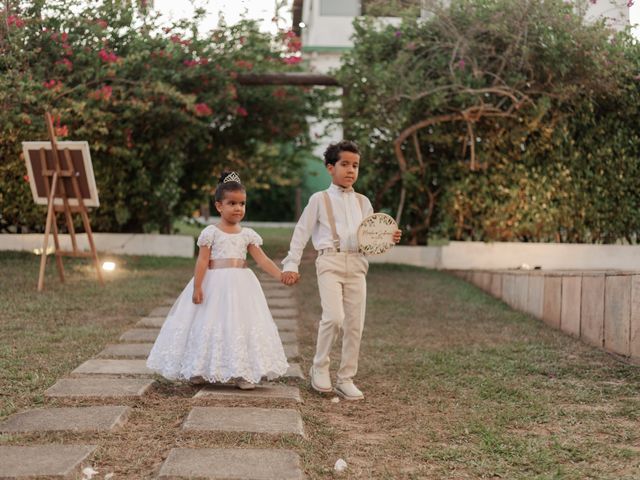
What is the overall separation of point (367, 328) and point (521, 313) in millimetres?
1710

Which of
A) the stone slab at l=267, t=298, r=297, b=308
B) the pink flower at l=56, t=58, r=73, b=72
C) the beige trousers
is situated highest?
the pink flower at l=56, t=58, r=73, b=72

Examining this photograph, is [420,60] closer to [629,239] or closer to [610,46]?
[610,46]

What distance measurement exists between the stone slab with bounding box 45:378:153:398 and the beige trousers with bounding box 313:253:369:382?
920mm

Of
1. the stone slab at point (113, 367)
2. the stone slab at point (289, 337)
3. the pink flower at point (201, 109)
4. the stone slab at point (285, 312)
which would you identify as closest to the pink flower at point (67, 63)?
the pink flower at point (201, 109)

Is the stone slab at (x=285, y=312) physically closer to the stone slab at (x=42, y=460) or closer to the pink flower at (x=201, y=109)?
the stone slab at (x=42, y=460)

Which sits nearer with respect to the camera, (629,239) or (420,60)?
(420,60)

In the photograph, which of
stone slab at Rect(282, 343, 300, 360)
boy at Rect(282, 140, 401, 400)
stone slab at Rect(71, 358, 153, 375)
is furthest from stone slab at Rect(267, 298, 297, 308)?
boy at Rect(282, 140, 401, 400)

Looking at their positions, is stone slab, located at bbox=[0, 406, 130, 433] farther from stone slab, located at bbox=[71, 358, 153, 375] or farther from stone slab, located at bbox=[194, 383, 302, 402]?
stone slab, located at bbox=[71, 358, 153, 375]

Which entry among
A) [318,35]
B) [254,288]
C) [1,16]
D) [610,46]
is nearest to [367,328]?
[254,288]

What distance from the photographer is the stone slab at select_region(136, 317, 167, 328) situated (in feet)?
19.6

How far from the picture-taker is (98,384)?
4027 millimetres

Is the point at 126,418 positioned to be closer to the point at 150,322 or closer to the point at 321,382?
the point at 321,382

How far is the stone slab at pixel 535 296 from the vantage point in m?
7.05

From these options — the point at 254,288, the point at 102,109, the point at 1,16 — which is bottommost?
the point at 254,288
